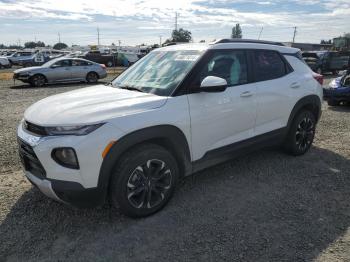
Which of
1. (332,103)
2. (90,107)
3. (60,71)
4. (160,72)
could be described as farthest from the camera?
(60,71)

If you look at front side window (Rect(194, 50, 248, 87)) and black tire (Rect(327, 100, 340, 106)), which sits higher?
front side window (Rect(194, 50, 248, 87))

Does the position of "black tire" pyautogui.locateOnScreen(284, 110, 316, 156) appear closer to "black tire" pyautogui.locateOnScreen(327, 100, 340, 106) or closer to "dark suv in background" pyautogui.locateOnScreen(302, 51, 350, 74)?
"black tire" pyautogui.locateOnScreen(327, 100, 340, 106)

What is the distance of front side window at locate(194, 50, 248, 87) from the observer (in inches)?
154

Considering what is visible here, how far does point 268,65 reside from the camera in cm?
469

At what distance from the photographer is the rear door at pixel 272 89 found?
4477 mm

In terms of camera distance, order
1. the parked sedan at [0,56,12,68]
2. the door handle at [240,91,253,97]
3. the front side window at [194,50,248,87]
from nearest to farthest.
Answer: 1. the front side window at [194,50,248,87]
2. the door handle at [240,91,253,97]
3. the parked sedan at [0,56,12,68]

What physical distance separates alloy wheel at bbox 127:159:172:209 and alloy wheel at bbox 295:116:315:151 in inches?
104

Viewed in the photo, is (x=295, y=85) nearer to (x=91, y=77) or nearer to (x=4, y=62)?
(x=91, y=77)

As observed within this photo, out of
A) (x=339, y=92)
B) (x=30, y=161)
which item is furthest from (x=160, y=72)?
(x=339, y=92)

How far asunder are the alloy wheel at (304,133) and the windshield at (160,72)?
2.31m

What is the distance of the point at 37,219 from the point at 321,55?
74.6ft

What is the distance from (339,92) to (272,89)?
671cm

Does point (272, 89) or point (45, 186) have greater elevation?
point (272, 89)

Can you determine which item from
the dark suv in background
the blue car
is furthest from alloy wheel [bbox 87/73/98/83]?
the dark suv in background
